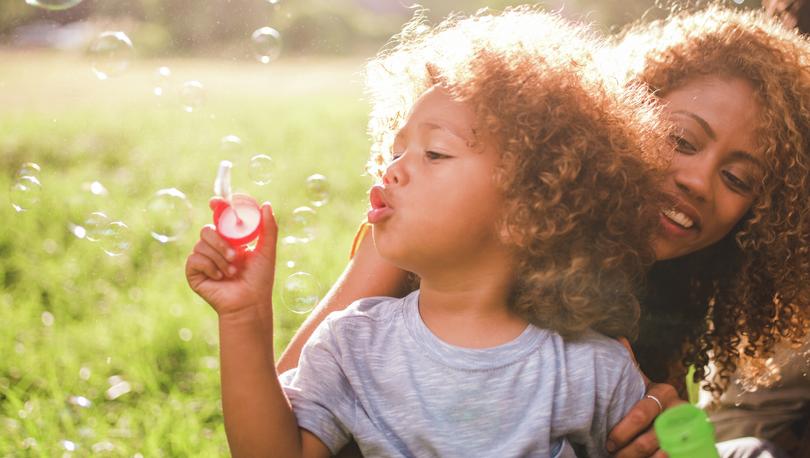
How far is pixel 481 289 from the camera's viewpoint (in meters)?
1.61

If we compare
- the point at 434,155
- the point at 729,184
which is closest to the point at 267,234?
the point at 434,155

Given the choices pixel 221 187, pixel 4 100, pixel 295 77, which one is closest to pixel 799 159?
pixel 221 187

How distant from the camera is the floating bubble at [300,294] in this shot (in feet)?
6.55

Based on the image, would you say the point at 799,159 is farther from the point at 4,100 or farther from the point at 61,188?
the point at 4,100

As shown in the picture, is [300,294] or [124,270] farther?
[124,270]

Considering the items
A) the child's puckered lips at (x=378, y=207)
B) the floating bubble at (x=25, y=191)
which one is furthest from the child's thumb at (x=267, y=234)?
the floating bubble at (x=25, y=191)

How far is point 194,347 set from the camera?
279cm

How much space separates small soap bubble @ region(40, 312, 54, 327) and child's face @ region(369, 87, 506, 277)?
5.50 feet

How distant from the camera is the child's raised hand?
146 centimetres

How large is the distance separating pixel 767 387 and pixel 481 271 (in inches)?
42.0

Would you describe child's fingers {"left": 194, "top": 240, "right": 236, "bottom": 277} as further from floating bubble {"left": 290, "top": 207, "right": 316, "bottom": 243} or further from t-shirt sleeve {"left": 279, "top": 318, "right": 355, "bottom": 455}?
floating bubble {"left": 290, "top": 207, "right": 316, "bottom": 243}

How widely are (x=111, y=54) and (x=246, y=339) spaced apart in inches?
53.5

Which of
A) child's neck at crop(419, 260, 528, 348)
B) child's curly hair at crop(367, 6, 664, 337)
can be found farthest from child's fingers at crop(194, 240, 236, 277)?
child's curly hair at crop(367, 6, 664, 337)

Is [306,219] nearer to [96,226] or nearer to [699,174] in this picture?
[96,226]
